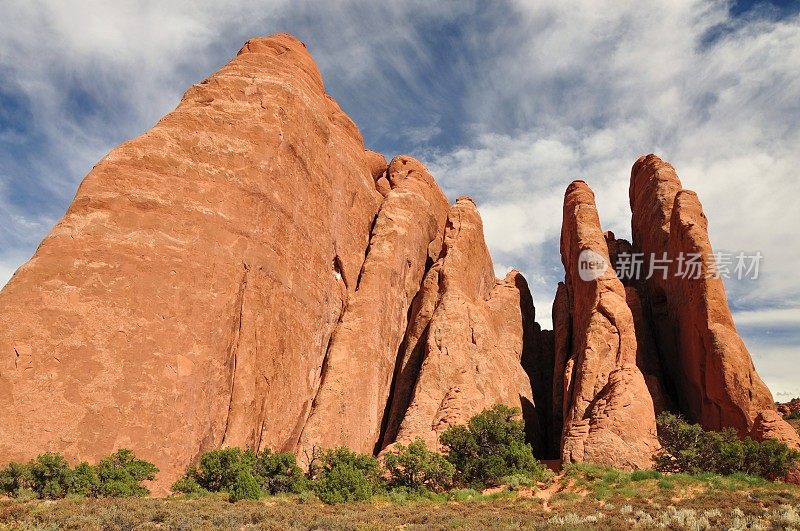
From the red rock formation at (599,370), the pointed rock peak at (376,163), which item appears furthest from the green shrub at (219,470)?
the pointed rock peak at (376,163)

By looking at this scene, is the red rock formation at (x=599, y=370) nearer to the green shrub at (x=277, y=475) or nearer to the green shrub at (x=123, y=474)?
the green shrub at (x=277, y=475)

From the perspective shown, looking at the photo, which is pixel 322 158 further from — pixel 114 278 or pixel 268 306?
pixel 114 278

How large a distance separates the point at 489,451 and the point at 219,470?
40.2ft

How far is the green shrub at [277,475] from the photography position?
2208 cm

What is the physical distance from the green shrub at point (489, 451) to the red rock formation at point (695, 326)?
39.0ft

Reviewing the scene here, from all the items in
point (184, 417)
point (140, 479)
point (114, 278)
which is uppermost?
point (114, 278)

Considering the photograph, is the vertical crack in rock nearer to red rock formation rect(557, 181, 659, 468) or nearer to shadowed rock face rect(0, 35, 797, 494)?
shadowed rock face rect(0, 35, 797, 494)

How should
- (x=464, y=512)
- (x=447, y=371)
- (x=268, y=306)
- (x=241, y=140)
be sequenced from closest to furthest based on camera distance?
(x=464, y=512)
(x=268, y=306)
(x=241, y=140)
(x=447, y=371)

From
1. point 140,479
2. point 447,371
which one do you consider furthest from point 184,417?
point 447,371

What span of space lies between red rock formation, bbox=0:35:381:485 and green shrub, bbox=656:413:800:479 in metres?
19.0

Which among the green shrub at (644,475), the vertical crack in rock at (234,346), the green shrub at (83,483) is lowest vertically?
the green shrub at (83,483)

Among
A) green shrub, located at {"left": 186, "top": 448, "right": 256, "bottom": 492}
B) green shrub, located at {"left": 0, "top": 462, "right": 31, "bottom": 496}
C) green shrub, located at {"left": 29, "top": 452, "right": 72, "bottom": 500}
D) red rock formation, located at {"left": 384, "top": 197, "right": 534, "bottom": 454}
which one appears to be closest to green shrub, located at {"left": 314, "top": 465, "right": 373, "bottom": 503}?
green shrub, located at {"left": 186, "top": 448, "right": 256, "bottom": 492}

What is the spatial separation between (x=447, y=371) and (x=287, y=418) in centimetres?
973

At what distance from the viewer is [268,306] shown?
27656 mm
